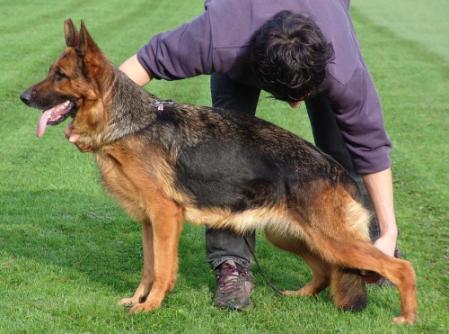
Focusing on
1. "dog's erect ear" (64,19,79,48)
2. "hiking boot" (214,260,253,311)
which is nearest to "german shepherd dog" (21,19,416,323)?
"dog's erect ear" (64,19,79,48)

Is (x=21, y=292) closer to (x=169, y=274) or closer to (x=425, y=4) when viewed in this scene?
(x=169, y=274)

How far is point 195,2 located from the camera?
29.2 meters

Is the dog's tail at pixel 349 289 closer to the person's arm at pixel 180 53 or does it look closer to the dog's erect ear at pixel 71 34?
the person's arm at pixel 180 53

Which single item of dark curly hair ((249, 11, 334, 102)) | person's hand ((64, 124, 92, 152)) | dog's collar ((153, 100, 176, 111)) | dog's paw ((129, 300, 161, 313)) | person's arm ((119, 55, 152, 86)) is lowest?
dog's paw ((129, 300, 161, 313))

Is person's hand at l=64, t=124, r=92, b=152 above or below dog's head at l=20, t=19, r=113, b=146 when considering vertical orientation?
below

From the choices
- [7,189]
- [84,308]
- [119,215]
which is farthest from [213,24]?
[7,189]

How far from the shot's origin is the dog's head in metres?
4.58

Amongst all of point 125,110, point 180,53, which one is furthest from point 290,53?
point 125,110

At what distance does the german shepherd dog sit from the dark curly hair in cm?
64

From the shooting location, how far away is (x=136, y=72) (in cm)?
479

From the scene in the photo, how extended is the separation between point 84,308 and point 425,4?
2728 cm

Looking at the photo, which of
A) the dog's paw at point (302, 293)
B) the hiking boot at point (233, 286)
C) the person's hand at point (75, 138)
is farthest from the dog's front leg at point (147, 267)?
the dog's paw at point (302, 293)

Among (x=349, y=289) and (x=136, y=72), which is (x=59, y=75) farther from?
(x=349, y=289)

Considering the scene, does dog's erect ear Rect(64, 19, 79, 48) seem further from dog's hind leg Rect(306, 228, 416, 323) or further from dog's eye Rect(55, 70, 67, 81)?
dog's hind leg Rect(306, 228, 416, 323)
